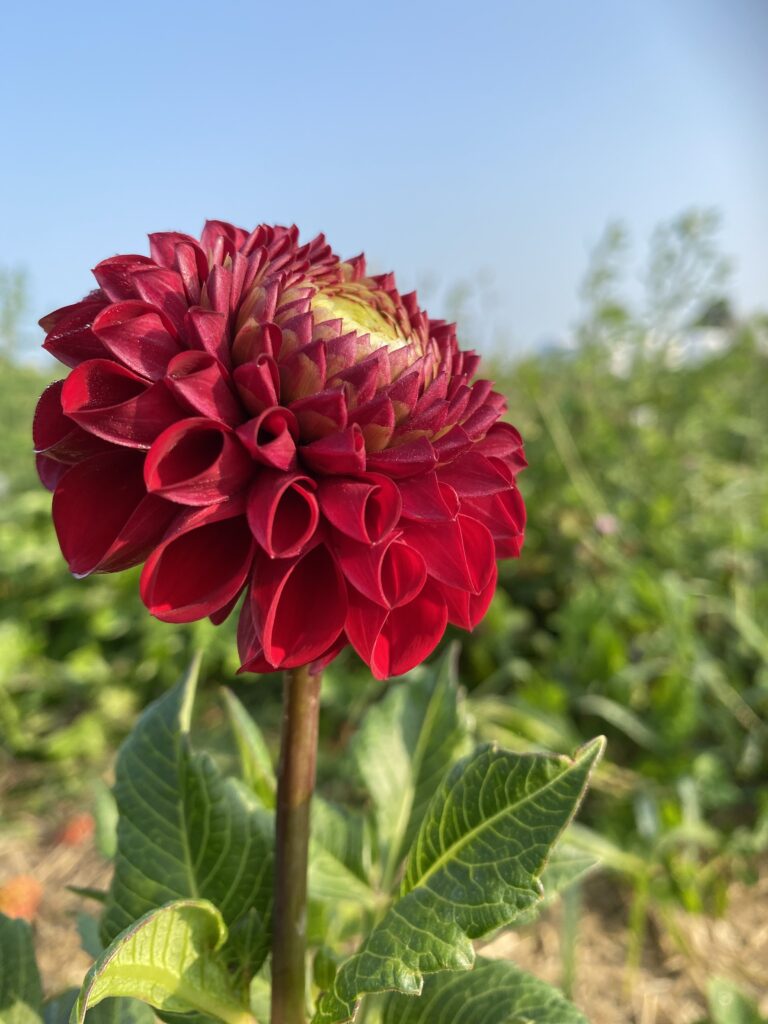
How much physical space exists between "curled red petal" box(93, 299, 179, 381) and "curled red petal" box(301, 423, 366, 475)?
0.14 m

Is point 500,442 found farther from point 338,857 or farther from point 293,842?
point 338,857

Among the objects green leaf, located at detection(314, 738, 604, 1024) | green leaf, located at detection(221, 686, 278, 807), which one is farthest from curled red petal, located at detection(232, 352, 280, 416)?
green leaf, located at detection(221, 686, 278, 807)

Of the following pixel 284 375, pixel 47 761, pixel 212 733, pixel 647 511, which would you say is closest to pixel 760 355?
pixel 647 511

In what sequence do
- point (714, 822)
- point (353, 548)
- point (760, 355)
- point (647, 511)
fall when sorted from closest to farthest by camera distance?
point (353, 548) < point (714, 822) < point (647, 511) < point (760, 355)

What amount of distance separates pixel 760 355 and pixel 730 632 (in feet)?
7.25

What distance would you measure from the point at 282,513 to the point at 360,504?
82 millimetres

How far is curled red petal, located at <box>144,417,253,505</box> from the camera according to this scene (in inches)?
24.3

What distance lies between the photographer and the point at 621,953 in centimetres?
203

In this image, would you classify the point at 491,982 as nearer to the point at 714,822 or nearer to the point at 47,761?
the point at 714,822

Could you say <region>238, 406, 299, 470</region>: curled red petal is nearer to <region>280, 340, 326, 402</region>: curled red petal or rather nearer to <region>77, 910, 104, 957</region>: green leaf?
<region>280, 340, 326, 402</region>: curled red petal

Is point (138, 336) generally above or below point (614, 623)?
above

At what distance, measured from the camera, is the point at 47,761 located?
282cm

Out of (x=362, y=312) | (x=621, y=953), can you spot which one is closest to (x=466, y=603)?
(x=362, y=312)

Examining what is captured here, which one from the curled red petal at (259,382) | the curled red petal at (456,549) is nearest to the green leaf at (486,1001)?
the curled red petal at (456,549)
